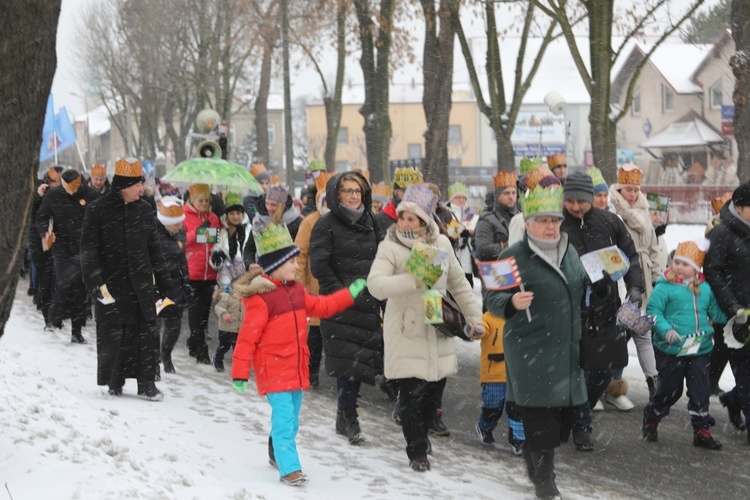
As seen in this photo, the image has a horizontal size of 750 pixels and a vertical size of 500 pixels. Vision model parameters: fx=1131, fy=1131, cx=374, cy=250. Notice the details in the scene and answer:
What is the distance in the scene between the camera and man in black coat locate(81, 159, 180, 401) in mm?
9102

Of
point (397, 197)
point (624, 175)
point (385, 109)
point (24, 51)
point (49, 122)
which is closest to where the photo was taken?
point (24, 51)

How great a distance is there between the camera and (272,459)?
734 cm

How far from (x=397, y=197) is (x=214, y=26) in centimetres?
3458

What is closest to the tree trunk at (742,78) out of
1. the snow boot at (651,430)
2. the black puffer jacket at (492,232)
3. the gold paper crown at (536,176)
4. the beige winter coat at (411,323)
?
the gold paper crown at (536,176)

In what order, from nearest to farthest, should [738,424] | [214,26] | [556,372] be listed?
[556,372], [738,424], [214,26]

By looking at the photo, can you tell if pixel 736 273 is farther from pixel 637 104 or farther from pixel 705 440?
pixel 637 104

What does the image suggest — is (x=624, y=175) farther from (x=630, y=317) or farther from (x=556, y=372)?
(x=556, y=372)

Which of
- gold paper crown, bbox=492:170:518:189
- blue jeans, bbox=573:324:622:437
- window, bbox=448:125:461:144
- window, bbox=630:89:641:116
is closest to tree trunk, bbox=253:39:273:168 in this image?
gold paper crown, bbox=492:170:518:189

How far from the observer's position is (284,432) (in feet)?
22.7

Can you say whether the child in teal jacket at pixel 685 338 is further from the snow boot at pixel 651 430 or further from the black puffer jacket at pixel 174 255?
the black puffer jacket at pixel 174 255

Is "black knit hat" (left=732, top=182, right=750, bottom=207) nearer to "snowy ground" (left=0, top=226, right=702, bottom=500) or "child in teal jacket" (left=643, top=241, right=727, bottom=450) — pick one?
"child in teal jacket" (left=643, top=241, right=727, bottom=450)

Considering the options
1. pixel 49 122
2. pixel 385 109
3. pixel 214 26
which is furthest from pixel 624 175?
pixel 214 26

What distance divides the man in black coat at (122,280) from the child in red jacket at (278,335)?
248 centimetres

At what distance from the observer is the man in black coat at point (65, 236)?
1288cm
